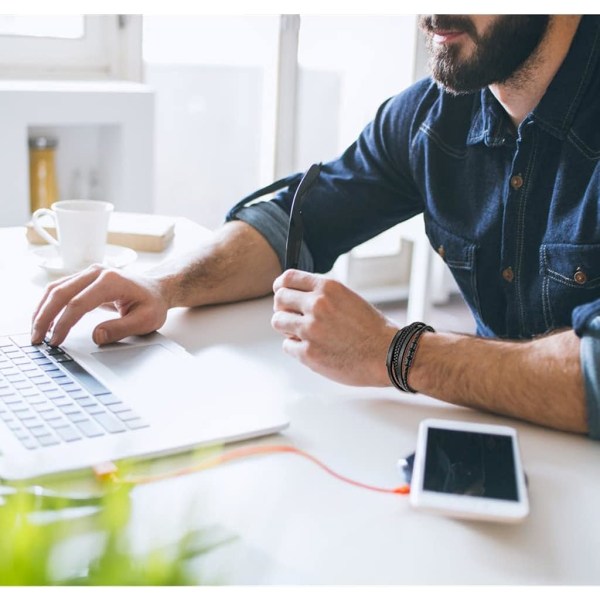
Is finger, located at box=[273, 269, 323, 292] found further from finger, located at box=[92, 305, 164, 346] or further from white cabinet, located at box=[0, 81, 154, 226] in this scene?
white cabinet, located at box=[0, 81, 154, 226]

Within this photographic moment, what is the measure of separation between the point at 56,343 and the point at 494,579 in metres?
0.54

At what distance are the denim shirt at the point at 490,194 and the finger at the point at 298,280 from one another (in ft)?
0.94

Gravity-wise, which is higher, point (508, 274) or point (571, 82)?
point (571, 82)

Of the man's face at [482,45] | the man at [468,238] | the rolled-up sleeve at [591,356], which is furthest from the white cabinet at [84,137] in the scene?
the rolled-up sleeve at [591,356]

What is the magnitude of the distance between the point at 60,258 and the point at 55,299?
33cm

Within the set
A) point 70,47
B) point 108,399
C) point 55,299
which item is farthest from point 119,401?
point 70,47

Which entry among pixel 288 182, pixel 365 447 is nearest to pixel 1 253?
pixel 288 182

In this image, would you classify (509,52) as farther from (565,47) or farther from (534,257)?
(534,257)

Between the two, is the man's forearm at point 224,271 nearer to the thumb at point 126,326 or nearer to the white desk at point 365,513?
the thumb at point 126,326

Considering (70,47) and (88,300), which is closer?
(88,300)

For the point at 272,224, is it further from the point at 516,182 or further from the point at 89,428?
the point at 89,428

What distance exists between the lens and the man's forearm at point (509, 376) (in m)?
0.80

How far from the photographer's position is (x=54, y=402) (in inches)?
30.6

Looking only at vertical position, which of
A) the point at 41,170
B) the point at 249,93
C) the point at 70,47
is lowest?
the point at 41,170
